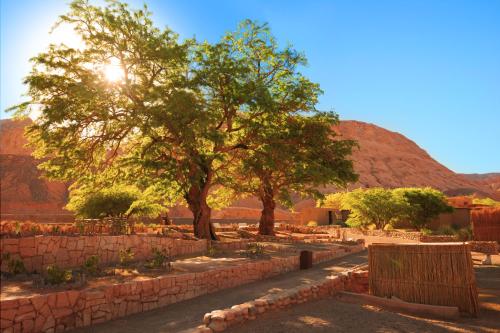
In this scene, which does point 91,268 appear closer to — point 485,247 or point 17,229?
point 17,229

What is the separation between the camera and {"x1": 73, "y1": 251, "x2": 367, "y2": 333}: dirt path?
364 inches

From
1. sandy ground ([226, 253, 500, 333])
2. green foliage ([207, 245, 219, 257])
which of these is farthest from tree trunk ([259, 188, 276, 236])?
sandy ground ([226, 253, 500, 333])

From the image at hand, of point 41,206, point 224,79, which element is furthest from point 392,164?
point 224,79

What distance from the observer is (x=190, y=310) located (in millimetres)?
11125

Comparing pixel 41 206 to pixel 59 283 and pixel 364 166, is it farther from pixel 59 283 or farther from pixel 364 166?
pixel 364 166

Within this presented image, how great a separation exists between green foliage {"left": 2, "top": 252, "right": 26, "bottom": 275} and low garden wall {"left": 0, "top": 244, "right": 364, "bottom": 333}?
2.27m

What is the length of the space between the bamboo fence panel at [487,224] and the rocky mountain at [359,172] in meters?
43.4

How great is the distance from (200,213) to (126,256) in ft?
31.6

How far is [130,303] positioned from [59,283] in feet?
6.08

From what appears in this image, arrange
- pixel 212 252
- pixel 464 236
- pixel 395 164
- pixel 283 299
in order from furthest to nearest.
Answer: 1. pixel 395 164
2. pixel 464 236
3. pixel 212 252
4. pixel 283 299

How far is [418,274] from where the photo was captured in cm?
1244

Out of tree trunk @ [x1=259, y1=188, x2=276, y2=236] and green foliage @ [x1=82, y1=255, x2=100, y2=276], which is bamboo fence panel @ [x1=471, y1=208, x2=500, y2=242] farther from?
green foliage @ [x1=82, y1=255, x2=100, y2=276]

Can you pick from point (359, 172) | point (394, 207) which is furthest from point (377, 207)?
point (359, 172)

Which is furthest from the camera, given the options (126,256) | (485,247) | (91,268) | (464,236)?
(464,236)
